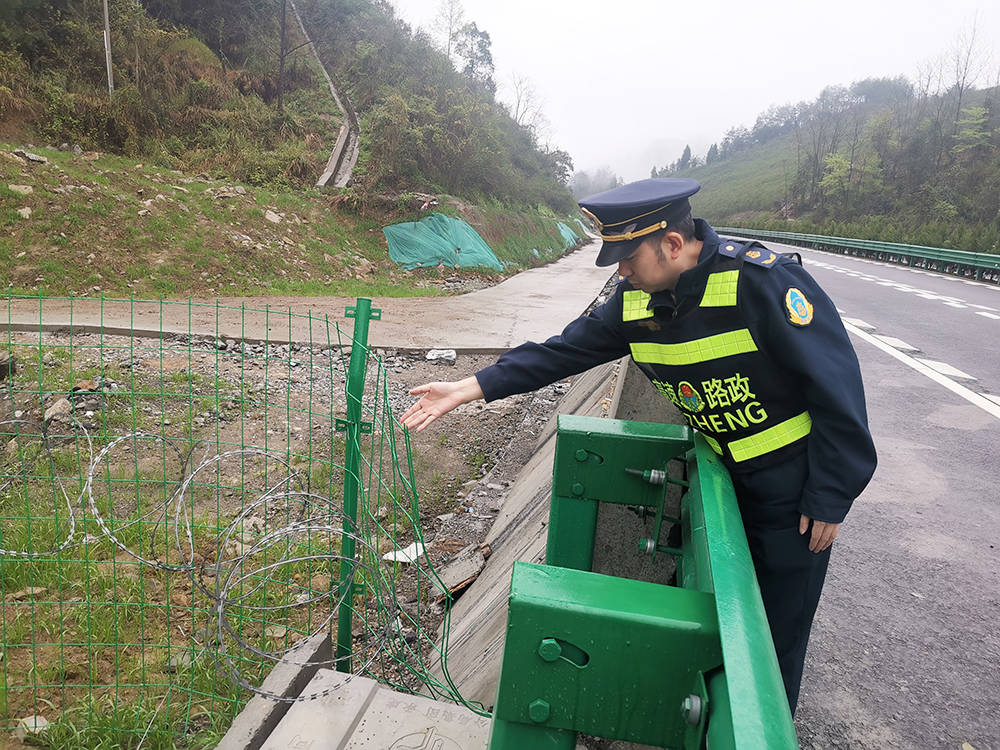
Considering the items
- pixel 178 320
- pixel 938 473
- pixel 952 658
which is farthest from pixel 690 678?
pixel 178 320

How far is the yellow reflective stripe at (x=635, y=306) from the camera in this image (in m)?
2.01

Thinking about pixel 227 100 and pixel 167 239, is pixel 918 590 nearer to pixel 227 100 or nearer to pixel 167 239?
pixel 167 239

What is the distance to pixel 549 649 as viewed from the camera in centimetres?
99

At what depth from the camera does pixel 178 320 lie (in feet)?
30.0

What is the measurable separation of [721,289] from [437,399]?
1117 millimetres

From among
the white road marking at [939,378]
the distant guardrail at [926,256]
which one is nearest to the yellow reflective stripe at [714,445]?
the white road marking at [939,378]

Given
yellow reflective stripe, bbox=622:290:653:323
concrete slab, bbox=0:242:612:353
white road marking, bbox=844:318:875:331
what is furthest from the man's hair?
white road marking, bbox=844:318:875:331

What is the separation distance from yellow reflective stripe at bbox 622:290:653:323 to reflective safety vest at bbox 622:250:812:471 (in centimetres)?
4

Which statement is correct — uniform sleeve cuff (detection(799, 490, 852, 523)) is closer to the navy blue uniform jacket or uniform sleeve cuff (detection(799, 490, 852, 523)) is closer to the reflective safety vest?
the navy blue uniform jacket

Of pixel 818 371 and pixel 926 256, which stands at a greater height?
pixel 926 256

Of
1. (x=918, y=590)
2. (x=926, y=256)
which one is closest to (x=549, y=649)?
(x=918, y=590)

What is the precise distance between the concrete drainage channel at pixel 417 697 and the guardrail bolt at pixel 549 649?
1193mm

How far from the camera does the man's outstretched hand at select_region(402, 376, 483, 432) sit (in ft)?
7.55

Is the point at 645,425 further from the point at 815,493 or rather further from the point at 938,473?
the point at 938,473
